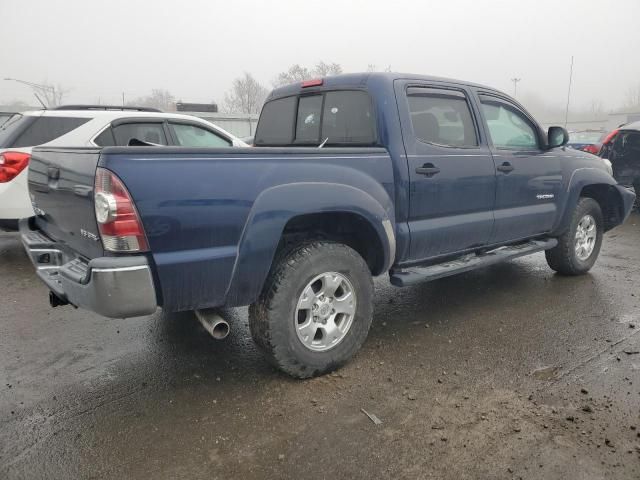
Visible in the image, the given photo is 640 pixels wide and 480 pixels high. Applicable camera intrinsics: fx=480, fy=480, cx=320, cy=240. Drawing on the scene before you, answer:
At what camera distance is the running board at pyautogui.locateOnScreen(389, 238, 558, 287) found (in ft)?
11.6

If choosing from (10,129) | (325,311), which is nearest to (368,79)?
(325,311)

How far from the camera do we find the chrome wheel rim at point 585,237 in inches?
206

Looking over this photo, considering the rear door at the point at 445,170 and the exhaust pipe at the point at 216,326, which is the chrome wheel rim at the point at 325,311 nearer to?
the exhaust pipe at the point at 216,326

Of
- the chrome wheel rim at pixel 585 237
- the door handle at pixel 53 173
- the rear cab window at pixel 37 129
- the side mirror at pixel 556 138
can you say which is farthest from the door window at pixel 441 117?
the rear cab window at pixel 37 129

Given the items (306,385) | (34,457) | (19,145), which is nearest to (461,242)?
(306,385)

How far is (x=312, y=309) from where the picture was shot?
10.1 ft

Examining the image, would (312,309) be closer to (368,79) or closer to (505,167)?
(368,79)

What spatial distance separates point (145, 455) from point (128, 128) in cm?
438

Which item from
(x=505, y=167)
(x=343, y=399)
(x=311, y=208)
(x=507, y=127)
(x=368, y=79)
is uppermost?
(x=368, y=79)

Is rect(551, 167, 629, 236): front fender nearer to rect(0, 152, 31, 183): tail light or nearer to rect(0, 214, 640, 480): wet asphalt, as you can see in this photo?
rect(0, 214, 640, 480): wet asphalt

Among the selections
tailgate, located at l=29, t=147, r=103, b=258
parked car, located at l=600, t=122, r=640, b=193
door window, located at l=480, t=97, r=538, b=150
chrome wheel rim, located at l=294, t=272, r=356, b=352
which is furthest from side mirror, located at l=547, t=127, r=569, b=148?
parked car, located at l=600, t=122, r=640, b=193

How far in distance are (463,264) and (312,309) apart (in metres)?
1.52

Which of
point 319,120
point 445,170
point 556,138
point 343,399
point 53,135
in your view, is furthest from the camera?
point 53,135

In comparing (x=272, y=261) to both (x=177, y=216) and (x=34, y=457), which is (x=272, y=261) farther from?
(x=34, y=457)
